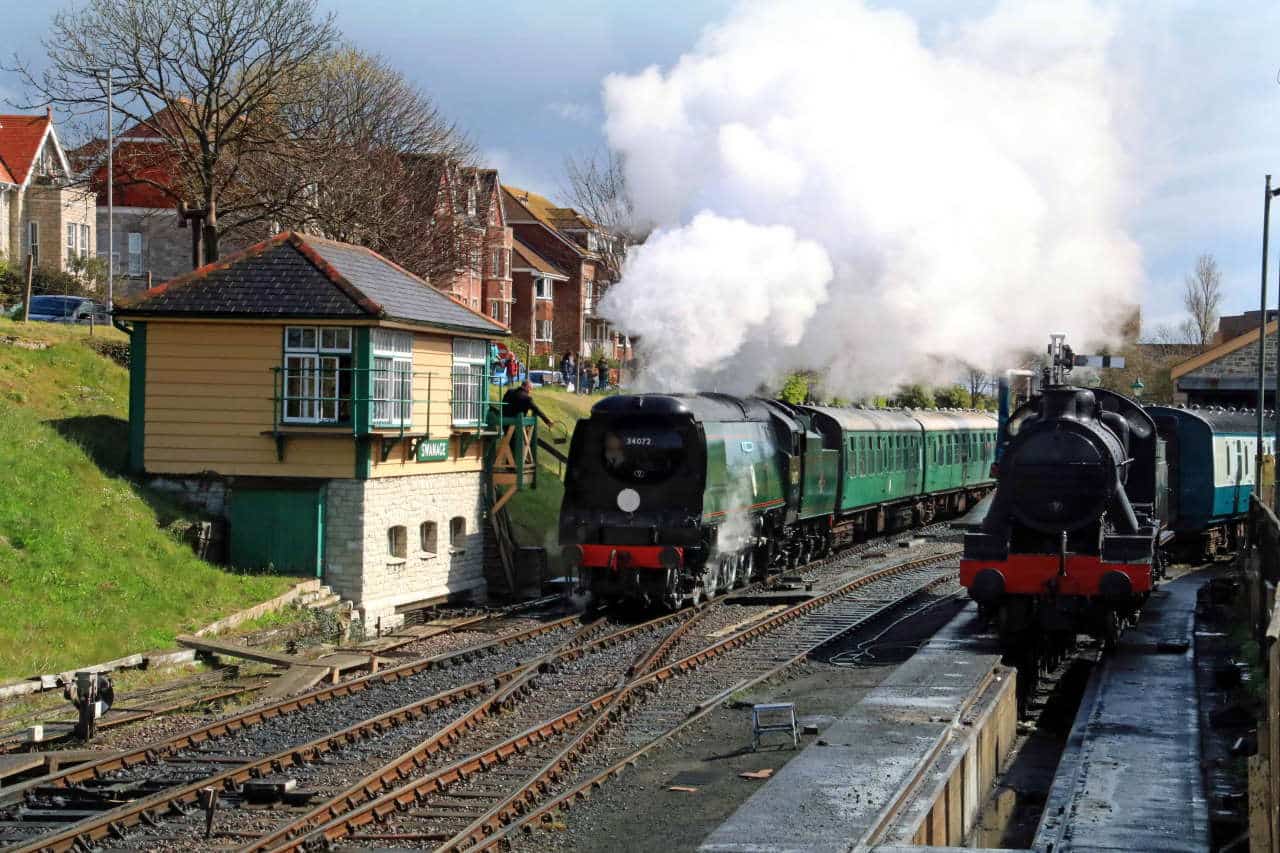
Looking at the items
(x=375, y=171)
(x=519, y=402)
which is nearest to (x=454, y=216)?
(x=375, y=171)

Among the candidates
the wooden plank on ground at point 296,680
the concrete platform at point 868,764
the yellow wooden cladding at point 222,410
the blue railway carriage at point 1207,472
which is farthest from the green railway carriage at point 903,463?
the wooden plank on ground at point 296,680

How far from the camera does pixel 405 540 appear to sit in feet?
71.9

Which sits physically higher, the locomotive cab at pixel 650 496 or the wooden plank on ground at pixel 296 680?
the locomotive cab at pixel 650 496

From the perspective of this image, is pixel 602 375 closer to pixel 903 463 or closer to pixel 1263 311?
pixel 903 463

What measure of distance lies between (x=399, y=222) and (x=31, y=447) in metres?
24.6

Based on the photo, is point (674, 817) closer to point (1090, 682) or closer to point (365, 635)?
point (1090, 682)

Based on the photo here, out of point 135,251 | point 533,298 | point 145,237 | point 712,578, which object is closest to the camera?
point 712,578

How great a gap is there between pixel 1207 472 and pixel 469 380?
14362 millimetres

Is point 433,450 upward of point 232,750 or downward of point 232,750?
upward

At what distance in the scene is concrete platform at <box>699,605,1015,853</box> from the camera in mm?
10055

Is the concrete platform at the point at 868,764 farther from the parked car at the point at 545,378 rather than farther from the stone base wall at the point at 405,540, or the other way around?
the parked car at the point at 545,378

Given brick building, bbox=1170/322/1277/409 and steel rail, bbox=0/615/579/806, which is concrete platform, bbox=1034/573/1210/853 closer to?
steel rail, bbox=0/615/579/806

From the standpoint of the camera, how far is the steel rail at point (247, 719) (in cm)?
1163

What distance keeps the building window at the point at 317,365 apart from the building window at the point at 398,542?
2.14m
